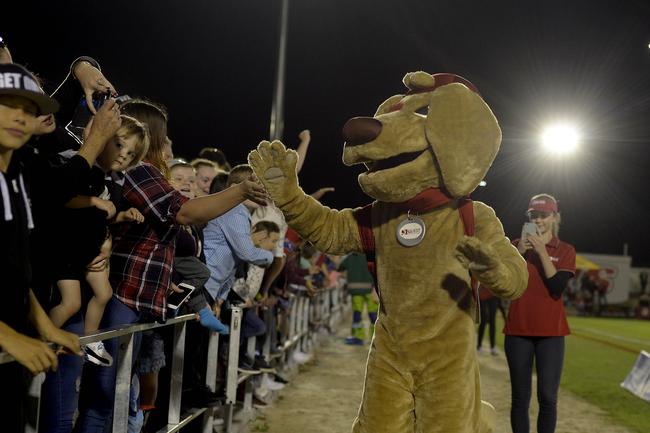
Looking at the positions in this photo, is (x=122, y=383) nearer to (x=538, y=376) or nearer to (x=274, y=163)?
(x=274, y=163)

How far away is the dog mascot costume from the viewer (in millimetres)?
3061

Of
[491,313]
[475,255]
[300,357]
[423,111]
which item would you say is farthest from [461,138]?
[491,313]

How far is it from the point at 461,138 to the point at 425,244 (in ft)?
1.70

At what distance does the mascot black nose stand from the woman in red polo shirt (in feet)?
7.21

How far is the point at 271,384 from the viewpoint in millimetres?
7461

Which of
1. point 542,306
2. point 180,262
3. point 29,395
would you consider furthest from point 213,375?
point 29,395

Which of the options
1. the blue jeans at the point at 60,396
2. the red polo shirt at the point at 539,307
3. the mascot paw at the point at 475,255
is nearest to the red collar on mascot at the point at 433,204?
the mascot paw at the point at 475,255

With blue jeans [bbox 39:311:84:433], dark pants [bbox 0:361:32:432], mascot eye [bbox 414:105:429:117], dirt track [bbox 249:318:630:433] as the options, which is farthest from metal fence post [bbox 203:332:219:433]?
dark pants [bbox 0:361:32:432]

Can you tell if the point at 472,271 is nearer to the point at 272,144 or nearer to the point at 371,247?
the point at 371,247

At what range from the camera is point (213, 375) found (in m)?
4.88

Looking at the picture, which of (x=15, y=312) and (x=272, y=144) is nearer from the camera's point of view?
(x=15, y=312)

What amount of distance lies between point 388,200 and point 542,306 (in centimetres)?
211

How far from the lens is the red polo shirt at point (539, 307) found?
4.77 meters

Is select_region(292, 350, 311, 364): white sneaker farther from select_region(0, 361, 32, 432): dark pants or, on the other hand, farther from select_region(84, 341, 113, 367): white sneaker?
select_region(0, 361, 32, 432): dark pants
